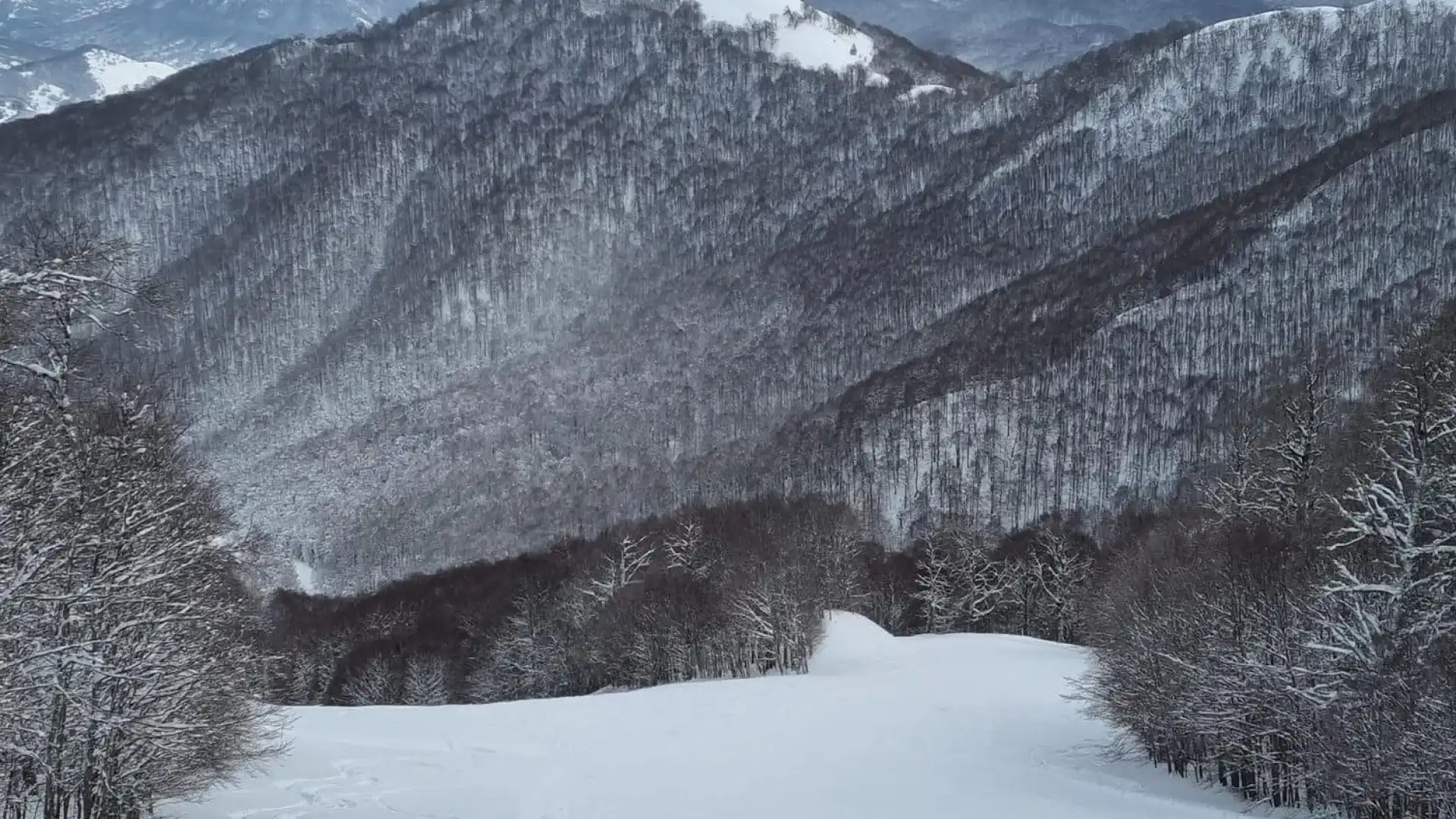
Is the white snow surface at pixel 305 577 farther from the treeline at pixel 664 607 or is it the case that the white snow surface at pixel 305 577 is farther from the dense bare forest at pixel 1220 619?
the dense bare forest at pixel 1220 619

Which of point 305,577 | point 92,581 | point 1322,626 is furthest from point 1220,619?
point 305,577

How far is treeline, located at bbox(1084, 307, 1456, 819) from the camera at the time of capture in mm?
20828

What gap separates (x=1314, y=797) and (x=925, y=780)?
10069mm

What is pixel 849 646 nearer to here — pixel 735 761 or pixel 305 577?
pixel 735 761

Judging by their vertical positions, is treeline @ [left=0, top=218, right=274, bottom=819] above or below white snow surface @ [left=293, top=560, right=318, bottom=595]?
above

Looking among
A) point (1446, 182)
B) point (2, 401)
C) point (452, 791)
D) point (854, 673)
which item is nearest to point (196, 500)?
point (452, 791)

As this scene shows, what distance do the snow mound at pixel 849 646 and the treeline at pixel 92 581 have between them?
37.8 metres

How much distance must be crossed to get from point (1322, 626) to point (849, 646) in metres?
38.8

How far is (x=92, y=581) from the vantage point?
1602 centimetres

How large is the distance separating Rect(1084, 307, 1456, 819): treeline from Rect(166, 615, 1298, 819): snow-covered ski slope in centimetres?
227

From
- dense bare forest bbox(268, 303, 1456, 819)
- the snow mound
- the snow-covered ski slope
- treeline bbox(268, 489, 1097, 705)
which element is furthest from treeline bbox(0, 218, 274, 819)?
the snow mound

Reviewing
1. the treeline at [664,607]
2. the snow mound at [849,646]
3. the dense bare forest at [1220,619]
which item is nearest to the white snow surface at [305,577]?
the treeline at [664,607]

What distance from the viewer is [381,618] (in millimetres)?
88500

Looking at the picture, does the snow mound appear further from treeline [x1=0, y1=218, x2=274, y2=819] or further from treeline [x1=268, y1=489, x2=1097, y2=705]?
treeline [x1=0, y1=218, x2=274, y2=819]
